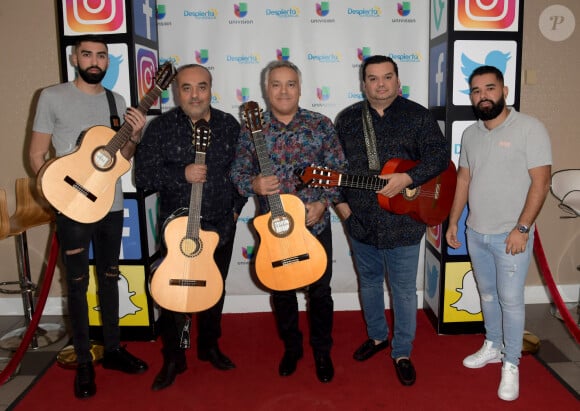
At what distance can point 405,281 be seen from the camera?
320 centimetres

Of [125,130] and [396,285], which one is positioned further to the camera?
[396,285]

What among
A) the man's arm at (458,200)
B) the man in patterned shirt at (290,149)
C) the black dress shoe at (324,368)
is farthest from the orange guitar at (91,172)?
the man's arm at (458,200)

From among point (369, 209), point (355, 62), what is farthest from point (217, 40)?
point (369, 209)

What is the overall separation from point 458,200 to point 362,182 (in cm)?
71

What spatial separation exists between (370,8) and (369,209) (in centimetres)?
192

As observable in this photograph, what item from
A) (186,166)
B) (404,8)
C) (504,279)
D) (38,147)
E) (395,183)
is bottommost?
(504,279)

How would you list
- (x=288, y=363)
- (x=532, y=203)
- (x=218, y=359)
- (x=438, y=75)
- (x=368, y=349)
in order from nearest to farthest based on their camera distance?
(x=532, y=203) → (x=288, y=363) → (x=218, y=359) → (x=368, y=349) → (x=438, y=75)

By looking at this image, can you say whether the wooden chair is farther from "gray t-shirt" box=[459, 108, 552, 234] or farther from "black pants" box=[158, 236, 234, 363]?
"gray t-shirt" box=[459, 108, 552, 234]

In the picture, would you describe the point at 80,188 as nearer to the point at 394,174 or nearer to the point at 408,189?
the point at 394,174

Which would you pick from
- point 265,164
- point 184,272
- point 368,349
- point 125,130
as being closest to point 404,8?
point 265,164

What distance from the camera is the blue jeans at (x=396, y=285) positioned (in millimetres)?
3180

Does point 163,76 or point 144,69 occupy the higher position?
point 144,69

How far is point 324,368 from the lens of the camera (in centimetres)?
324

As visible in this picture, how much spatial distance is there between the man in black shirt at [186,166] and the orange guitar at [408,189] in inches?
20.8
